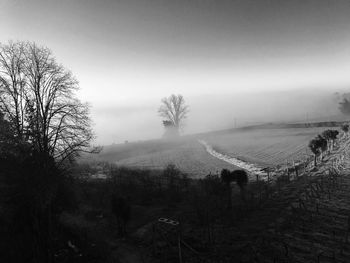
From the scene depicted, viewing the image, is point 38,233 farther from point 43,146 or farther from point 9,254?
point 43,146

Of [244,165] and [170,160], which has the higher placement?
[170,160]

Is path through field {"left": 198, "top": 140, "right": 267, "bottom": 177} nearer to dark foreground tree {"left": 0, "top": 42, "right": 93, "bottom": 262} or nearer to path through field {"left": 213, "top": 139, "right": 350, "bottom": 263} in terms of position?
path through field {"left": 213, "top": 139, "right": 350, "bottom": 263}

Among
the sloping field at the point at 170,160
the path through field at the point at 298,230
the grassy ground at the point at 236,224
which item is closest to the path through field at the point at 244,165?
the sloping field at the point at 170,160

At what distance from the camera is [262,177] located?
27.5m

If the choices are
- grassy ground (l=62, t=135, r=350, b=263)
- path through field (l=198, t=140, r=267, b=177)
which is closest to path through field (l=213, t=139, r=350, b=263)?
grassy ground (l=62, t=135, r=350, b=263)

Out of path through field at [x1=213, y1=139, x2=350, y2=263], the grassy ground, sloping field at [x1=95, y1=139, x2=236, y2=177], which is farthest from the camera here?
sloping field at [x1=95, y1=139, x2=236, y2=177]

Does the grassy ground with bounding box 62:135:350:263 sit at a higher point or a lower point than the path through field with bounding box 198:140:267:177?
lower

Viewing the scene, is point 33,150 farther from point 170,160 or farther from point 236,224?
point 170,160

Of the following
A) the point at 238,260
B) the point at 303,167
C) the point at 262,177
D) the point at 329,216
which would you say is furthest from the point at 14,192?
the point at 303,167

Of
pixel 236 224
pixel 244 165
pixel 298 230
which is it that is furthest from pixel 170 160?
pixel 298 230

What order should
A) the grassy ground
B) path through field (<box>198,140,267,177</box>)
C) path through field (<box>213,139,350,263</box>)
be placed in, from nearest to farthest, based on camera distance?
path through field (<box>213,139,350,263</box>) < the grassy ground < path through field (<box>198,140,267,177</box>)

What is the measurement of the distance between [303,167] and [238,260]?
74.6 feet

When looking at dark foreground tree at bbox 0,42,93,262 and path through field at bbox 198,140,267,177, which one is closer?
dark foreground tree at bbox 0,42,93,262

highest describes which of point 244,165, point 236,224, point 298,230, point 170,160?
point 170,160
